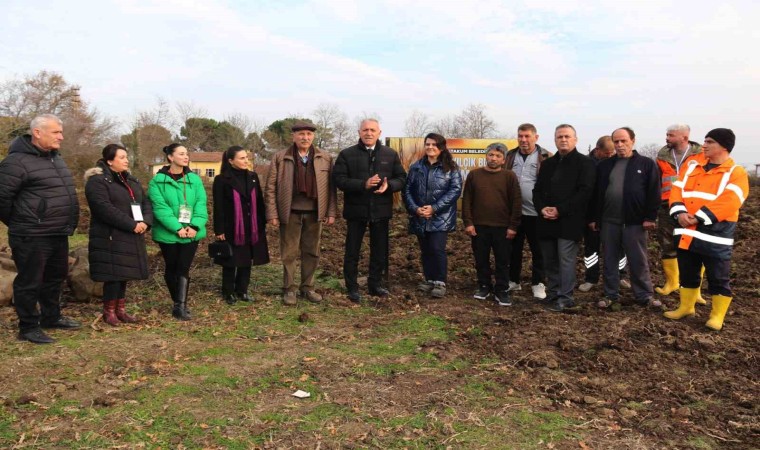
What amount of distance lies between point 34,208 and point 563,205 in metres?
5.07

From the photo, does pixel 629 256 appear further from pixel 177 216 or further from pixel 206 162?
pixel 206 162

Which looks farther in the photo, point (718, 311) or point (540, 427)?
point (718, 311)

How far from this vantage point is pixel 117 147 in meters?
5.26

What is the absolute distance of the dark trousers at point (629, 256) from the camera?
5902 millimetres

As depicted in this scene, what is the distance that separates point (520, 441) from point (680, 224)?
333 centimetres

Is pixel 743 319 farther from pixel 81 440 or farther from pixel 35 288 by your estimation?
pixel 35 288

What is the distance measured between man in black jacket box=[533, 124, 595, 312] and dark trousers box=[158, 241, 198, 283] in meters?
3.82

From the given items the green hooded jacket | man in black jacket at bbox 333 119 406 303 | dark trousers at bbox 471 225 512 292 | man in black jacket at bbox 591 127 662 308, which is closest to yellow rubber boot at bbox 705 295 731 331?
man in black jacket at bbox 591 127 662 308

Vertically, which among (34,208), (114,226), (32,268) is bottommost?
(32,268)

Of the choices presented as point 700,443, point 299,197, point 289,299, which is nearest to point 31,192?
point 299,197

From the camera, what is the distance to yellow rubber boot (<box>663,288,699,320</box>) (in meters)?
5.48

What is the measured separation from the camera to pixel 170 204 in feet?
18.4

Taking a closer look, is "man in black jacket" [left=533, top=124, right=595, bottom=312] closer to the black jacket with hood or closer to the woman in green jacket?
the woman in green jacket

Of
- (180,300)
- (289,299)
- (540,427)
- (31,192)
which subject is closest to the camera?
(540,427)
